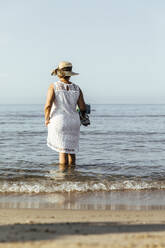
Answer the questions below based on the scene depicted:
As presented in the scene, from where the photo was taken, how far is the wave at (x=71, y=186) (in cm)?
496

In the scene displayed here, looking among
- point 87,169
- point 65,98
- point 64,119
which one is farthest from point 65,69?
point 87,169

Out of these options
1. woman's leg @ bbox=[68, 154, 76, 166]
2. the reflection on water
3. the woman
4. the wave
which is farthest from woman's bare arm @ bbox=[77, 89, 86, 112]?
the reflection on water

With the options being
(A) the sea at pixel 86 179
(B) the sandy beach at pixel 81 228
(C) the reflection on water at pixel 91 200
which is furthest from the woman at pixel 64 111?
(B) the sandy beach at pixel 81 228

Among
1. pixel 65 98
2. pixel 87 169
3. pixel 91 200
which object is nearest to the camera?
pixel 91 200

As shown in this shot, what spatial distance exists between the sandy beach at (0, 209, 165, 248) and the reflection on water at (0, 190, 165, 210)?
0.29 metres

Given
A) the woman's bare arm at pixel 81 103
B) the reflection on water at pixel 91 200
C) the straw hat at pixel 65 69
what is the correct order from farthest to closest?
the woman's bare arm at pixel 81 103 → the straw hat at pixel 65 69 → the reflection on water at pixel 91 200

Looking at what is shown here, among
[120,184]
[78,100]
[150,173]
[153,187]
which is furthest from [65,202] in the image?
[150,173]

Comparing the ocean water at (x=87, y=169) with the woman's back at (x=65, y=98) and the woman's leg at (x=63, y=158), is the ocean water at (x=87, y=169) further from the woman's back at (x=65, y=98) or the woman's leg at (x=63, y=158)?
the woman's back at (x=65, y=98)

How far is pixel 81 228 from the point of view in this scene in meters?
2.88

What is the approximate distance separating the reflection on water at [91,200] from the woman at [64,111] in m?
1.14

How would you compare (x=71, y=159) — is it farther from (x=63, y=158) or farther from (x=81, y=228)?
(x=81, y=228)

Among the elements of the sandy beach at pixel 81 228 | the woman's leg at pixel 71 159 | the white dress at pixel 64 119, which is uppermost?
the white dress at pixel 64 119

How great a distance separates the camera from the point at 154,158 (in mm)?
7852

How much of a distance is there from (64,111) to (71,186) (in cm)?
128
